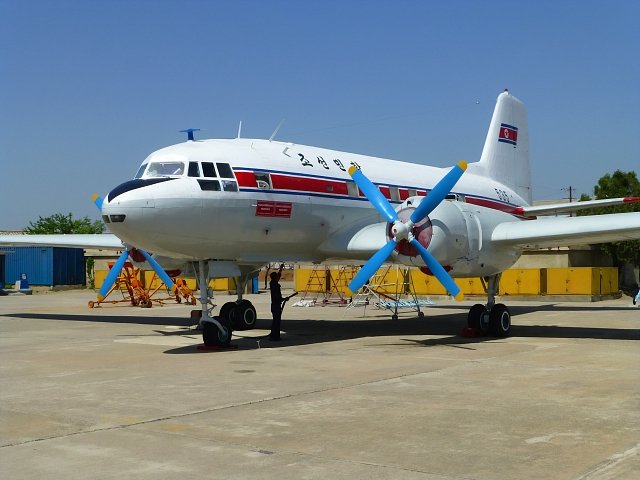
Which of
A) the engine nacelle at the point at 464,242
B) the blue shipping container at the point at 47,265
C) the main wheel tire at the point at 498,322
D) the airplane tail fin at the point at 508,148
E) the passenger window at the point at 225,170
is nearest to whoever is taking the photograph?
the passenger window at the point at 225,170

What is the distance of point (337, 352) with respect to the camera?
625 inches

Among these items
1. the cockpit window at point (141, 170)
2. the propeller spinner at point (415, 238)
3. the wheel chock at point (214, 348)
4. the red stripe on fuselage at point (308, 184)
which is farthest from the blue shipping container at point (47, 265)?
the propeller spinner at point (415, 238)

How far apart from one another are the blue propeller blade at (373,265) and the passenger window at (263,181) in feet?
9.60

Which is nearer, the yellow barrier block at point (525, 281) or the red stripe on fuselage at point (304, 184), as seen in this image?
the red stripe on fuselage at point (304, 184)

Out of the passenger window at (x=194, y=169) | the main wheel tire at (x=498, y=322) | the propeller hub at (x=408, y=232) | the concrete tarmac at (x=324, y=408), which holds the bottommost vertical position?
the concrete tarmac at (x=324, y=408)

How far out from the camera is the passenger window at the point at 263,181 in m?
17.4

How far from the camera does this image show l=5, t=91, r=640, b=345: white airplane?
16.2m

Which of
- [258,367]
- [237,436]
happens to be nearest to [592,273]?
[258,367]

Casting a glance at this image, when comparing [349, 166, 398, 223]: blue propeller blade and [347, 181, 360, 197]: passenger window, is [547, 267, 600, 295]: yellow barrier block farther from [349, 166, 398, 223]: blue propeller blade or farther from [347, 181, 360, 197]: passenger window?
[349, 166, 398, 223]: blue propeller blade

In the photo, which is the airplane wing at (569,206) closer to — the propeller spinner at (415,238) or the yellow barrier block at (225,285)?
the propeller spinner at (415,238)

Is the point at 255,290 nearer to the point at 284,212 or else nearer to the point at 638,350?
the point at 284,212

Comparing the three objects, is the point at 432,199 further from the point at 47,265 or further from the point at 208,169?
the point at 47,265

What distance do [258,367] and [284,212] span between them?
533 cm

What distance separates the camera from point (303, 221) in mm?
18438
